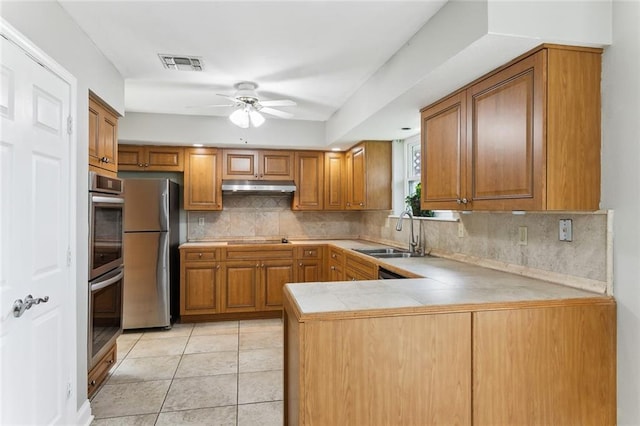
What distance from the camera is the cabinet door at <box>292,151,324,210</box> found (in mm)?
4988

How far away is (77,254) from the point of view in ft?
7.50

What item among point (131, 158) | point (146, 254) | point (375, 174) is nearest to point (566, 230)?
point (375, 174)

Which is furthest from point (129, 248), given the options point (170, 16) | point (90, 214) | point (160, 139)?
point (170, 16)

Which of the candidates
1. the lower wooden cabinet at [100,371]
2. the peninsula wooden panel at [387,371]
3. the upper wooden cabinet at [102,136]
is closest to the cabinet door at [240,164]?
the upper wooden cabinet at [102,136]

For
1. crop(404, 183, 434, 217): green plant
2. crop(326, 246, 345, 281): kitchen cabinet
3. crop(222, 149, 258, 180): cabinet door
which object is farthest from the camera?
crop(222, 149, 258, 180): cabinet door

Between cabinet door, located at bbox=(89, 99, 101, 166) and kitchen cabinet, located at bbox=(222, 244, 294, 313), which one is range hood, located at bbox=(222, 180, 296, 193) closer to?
kitchen cabinet, located at bbox=(222, 244, 294, 313)

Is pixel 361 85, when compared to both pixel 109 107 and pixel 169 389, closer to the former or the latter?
pixel 109 107

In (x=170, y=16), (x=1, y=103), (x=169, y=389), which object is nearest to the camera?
(x=1, y=103)

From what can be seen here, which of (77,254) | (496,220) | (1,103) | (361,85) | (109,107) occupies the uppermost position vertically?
(361,85)

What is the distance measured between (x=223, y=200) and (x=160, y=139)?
1126mm

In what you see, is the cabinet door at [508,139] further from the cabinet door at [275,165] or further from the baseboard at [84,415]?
the cabinet door at [275,165]

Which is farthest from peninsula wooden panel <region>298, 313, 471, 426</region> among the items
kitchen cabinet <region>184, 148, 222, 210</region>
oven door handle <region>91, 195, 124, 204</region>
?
kitchen cabinet <region>184, 148, 222, 210</region>

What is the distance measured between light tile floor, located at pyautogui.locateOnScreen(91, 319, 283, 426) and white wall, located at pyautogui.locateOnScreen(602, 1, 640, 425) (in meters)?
1.89

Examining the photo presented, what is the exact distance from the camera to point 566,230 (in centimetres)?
201
